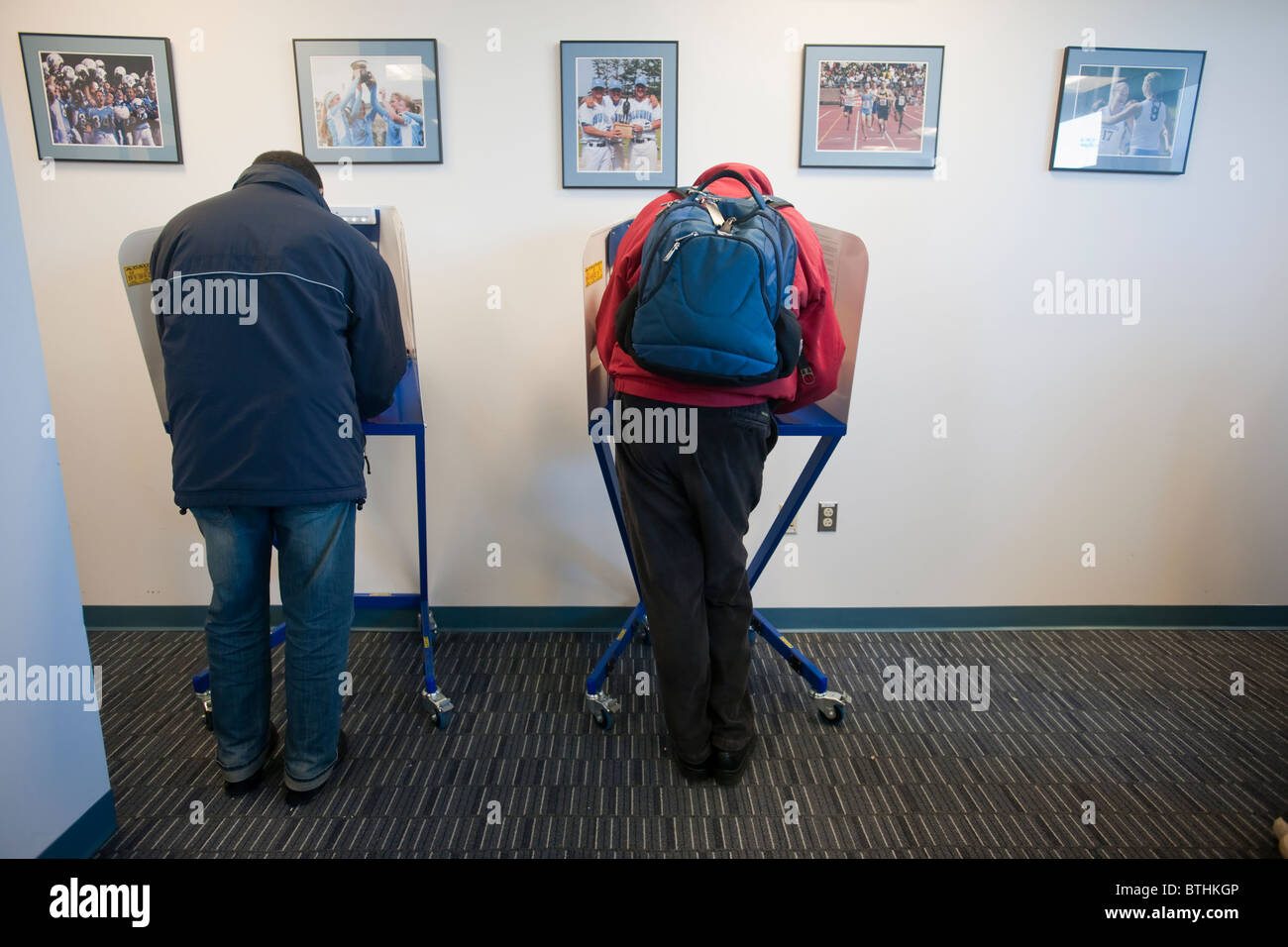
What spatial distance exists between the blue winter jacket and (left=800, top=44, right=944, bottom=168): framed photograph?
1.58 meters

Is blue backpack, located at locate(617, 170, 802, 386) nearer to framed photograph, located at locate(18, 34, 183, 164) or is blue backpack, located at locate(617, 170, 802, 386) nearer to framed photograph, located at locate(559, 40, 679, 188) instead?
framed photograph, located at locate(559, 40, 679, 188)

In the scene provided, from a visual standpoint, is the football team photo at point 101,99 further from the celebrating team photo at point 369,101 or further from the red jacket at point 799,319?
the red jacket at point 799,319

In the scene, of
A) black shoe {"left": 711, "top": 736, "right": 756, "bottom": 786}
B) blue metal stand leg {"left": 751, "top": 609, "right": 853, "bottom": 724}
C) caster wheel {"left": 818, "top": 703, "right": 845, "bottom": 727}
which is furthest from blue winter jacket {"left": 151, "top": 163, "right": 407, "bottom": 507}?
caster wheel {"left": 818, "top": 703, "right": 845, "bottom": 727}

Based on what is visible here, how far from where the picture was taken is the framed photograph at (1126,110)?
2318mm

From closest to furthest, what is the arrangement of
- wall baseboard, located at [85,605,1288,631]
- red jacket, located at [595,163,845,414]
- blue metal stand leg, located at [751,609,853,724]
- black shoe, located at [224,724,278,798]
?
red jacket, located at [595,163,845,414], black shoe, located at [224,724,278,798], blue metal stand leg, located at [751,609,853,724], wall baseboard, located at [85,605,1288,631]

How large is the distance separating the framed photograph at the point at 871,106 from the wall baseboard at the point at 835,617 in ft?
5.51

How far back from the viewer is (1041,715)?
2.18 metres

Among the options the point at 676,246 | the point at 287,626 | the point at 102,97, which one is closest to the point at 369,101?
the point at 102,97
